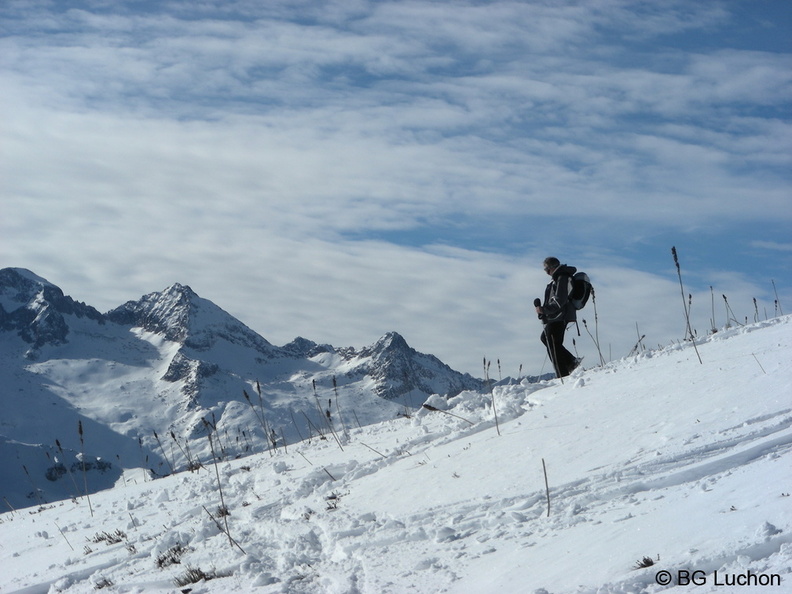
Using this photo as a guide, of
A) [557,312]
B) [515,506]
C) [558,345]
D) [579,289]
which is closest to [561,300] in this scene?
[557,312]

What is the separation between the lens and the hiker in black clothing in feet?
35.6

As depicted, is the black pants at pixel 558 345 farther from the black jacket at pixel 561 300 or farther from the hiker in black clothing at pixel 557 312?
the black jacket at pixel 561 300

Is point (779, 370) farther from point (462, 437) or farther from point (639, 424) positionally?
point (462, 437)

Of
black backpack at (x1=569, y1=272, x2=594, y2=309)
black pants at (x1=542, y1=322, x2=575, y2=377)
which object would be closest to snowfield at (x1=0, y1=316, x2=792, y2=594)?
black backpack at (x1=569, y1=272, x2=594, y2=309)

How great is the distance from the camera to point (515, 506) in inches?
199

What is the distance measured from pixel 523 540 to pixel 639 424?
6.97ft

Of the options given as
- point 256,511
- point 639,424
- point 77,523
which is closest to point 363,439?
point 256,511

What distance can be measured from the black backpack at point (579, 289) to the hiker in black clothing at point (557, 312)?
2.2 inches

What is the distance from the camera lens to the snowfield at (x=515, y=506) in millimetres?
3824

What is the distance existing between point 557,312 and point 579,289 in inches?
17.5

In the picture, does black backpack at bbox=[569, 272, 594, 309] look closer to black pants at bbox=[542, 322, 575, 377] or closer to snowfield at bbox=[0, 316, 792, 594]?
black pants at bbox=[542, 322, 575, 377]

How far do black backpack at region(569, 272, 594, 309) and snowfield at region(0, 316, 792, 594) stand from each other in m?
1.51

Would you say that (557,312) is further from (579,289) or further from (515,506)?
(515,506)

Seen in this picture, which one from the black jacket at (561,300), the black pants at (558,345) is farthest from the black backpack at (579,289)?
the black pants at (558,345)
